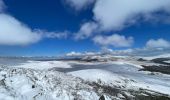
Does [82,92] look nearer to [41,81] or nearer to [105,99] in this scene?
[105,99]

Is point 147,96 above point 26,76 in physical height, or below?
below

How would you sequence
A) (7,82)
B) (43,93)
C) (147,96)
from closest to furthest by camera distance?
1. (43,93)
2. (7,82)
3. (147,96)

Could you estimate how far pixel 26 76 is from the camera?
2405 centimetres

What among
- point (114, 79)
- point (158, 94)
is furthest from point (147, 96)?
point (114, 79)

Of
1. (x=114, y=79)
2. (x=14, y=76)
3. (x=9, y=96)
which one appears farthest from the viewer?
(x=114, y=79)

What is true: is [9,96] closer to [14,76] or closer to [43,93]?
[43,93]

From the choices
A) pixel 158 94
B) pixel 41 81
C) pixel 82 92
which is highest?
pixel 41 81

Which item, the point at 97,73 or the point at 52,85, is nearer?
the point at 52,85

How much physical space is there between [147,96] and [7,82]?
18.7m

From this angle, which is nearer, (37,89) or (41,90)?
(41,90)

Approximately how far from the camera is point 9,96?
18.0 m

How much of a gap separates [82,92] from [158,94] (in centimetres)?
1319

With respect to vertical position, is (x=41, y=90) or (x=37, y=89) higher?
(x=37, y=89)

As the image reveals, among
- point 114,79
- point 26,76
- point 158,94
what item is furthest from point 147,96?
point 26,76
